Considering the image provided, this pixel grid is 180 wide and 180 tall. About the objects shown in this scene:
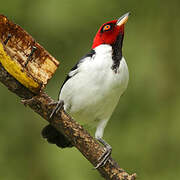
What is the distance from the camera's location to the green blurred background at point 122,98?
6250 mm

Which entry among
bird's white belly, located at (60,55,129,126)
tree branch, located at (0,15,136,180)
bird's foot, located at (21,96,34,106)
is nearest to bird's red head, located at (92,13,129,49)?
bird's white belly, located at (60,55,129,126)

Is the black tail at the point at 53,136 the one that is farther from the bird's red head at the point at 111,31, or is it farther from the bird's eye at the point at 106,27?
the bird's eye at the point at 106,27

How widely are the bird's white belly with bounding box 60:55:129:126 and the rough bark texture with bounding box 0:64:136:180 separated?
768 millimetres

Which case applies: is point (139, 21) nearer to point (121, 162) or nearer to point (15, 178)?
point (121, 162)

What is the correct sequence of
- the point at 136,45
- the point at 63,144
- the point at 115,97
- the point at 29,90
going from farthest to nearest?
the point at 136,45
the point at 63,144
the point at 115,97
the point at 29,90

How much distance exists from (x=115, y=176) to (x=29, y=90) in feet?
3.94

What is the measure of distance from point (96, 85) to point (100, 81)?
7cm

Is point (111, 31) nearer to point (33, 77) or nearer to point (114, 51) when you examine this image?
point (114, 51)

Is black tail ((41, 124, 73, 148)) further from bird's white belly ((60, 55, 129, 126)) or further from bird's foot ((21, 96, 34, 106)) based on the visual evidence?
bird's foot ((21, 96, 34, 106))

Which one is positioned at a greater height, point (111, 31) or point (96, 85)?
point (111, 31)

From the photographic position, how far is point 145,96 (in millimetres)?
6707

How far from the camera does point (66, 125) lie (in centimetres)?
336

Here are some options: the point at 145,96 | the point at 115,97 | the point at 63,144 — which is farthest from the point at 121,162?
the point at 115,97

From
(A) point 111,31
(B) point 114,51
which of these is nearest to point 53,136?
(B) point 114,51
